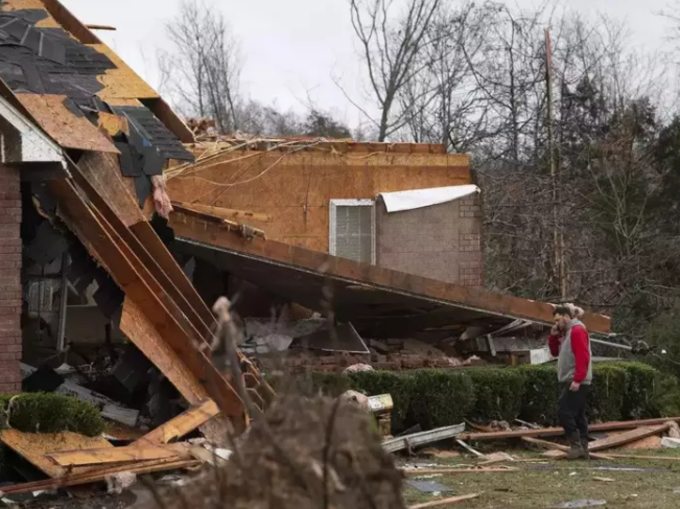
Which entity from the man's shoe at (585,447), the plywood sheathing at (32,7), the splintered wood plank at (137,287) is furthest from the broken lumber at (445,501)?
the plywood sheathing at (32,7)

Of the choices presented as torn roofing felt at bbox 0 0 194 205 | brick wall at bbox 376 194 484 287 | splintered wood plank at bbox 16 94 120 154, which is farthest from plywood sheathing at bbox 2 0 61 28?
brick wall at bbox 376 194 484 287

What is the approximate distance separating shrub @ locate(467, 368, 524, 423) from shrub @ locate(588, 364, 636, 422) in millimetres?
1385

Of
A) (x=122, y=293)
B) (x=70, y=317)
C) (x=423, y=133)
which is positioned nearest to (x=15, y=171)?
(x=122, y=293)

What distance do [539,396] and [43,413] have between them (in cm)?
764

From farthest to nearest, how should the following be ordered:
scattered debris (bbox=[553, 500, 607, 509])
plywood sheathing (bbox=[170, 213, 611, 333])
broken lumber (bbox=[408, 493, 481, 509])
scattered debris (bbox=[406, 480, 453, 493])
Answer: plywood sheathing (bbox=[170, 213, 611, 333])
scattered debris (bbox=[406, 480, 453, 493])
scattered debris (bbox=[553, 500, 607, 509])
broken lumber (bbox=[408, 493, 481, 509])

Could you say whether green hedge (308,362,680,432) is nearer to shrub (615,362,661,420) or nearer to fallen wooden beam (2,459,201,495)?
shrub (615,362,661,420)

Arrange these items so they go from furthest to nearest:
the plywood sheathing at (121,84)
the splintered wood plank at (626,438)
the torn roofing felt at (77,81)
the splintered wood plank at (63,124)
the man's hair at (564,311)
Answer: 1. the plywood sheathing at (121,84)
2. the splintered wood plank at (626,438)
3. the torn roofing felt at (77,81)
4. the man's hair at (564,311)
5. the splintered wood plank at (63,124)

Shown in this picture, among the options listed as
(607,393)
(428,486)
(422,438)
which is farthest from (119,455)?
(607,393)

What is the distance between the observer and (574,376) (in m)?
11.3

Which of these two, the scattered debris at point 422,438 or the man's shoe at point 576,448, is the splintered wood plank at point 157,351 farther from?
the man's shoe at point 576,448

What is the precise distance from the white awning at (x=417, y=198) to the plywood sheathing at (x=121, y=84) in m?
5.17

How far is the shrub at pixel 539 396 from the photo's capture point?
47.5 feet

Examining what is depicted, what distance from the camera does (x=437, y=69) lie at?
3706cm

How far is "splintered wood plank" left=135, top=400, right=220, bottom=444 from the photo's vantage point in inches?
382
